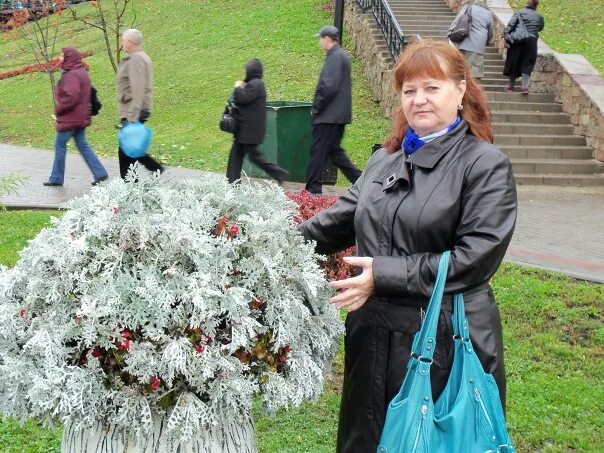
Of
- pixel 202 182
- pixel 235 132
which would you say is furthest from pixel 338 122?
pixel 202 182

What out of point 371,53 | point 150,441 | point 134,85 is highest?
point 150,441

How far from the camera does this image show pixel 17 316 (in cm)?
243

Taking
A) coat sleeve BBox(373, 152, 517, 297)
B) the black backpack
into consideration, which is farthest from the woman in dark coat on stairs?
coat sleeve BBox(373, 152, 517, 297)

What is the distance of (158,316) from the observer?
88.3 inches

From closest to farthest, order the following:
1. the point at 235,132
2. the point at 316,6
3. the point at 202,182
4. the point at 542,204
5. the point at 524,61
A: 1. the point at 202,182
2. the point at 235,132
3. the point at 542,204
4. the point at 524,61
5. the point at 316,6

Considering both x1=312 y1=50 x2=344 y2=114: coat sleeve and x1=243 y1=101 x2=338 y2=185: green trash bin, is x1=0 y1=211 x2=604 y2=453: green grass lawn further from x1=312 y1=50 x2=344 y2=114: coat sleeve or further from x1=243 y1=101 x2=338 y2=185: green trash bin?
x1=243 y1=101 x2=338 y2=185: green trash bin

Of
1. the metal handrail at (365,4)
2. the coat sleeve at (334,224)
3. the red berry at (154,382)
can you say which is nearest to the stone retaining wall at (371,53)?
the metal handrail at (365,4)

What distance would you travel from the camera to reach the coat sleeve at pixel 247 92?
8.67m

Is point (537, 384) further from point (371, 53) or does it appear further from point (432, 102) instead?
point (371, 53)

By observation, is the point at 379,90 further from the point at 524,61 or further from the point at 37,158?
the point at 37,158

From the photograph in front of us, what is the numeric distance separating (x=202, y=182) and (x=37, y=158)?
38.1 feet

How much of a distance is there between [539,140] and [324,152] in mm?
4586

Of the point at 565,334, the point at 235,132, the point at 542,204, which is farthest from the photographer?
the point at 542,204

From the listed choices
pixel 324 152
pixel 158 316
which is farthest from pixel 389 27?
pixel 158 316
